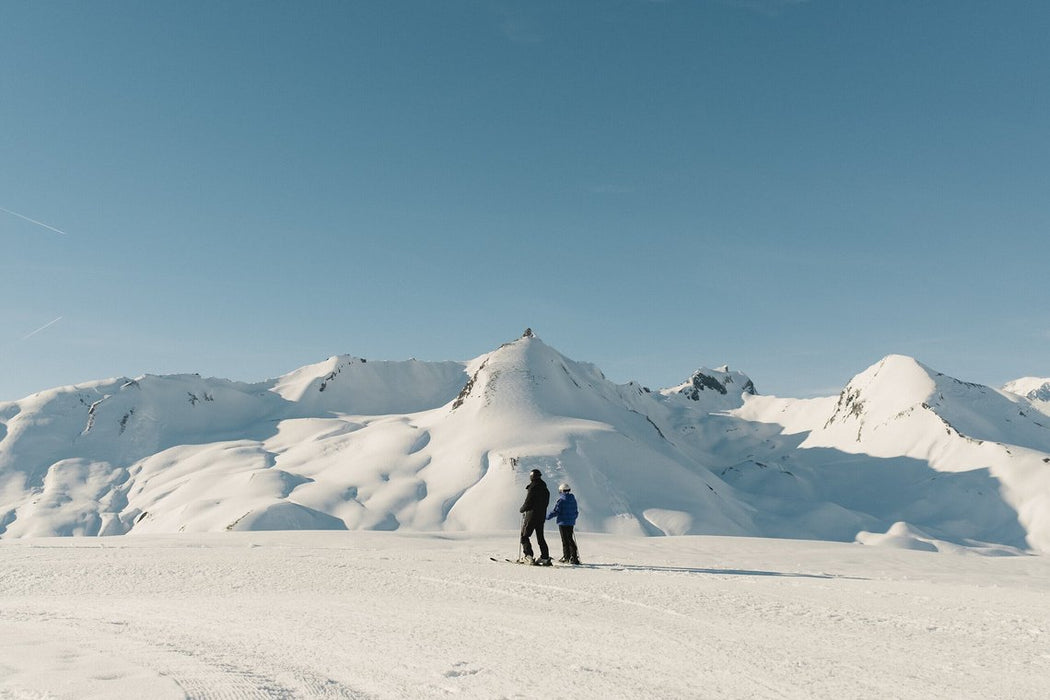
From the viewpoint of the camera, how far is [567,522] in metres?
15.6

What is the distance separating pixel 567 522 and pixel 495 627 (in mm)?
7355

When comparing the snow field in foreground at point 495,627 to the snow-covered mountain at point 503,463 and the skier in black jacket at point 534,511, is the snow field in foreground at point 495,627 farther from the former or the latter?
the snow-covered mountain at point 503,463

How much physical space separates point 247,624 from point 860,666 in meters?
6.42

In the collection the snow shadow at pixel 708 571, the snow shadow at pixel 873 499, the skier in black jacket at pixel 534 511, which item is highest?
the skier in black jacket at pixel 534 511

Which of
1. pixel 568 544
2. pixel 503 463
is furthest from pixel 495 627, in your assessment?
pixel 503 463

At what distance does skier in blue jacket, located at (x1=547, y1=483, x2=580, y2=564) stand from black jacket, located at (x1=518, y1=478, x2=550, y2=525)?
22cm

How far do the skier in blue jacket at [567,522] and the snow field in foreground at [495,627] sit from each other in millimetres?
689

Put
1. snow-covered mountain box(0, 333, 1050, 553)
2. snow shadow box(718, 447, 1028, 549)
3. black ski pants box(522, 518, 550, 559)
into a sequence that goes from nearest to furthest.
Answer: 1. black ski pants box(522, 518, 550, 559)
2. snow-covered mountain box(0, 333, 1050, 553)
3. snow shadow box(718, 447, 1028, 549)

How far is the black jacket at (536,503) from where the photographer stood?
15883mm

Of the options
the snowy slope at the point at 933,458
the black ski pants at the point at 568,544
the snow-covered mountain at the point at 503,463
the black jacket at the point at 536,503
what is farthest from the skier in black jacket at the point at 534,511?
the snowy slope at the point at 933,458

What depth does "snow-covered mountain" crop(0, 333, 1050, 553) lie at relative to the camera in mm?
97500

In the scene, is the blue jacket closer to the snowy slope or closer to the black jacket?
the black jacket

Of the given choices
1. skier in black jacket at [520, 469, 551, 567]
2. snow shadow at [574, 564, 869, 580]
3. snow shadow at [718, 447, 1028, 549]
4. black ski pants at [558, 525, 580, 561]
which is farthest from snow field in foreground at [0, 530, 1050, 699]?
snow shadow at [718, 447, 1028, 549]

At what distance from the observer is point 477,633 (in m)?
8.02
